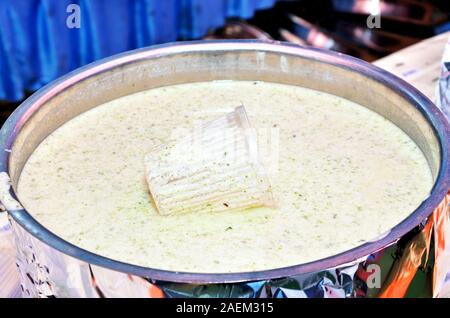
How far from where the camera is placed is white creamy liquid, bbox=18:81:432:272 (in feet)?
2.80

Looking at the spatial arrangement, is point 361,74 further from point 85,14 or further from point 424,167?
point 85,14

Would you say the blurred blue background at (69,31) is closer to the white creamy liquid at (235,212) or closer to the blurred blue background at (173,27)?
the blurred blue background at (173,27)

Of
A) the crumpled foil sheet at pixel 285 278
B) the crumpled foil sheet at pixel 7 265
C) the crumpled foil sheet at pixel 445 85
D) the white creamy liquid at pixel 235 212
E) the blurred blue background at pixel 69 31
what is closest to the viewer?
the crumpled foil sheet at pixel 285 278

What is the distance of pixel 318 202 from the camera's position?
94 cm

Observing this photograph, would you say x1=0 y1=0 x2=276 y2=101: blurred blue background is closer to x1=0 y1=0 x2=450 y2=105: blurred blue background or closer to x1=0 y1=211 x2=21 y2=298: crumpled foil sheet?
x1=0 y1=0 x2=450 y2=105: blurred blue background

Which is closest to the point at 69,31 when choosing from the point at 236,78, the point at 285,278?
the point at 236,78

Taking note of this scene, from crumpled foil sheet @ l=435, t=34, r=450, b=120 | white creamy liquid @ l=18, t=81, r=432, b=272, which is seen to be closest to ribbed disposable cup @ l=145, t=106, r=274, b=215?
white creamy liquid @ l=18, t=81, r=432, b=272

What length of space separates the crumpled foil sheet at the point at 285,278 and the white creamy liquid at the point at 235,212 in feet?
0.27

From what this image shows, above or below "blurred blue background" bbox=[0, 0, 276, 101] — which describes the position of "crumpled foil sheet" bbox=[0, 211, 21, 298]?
below

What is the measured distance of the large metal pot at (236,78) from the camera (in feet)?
2.29

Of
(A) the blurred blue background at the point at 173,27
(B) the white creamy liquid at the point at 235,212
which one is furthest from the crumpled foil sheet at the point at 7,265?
(A) the blurred blue background at the point at 173,27

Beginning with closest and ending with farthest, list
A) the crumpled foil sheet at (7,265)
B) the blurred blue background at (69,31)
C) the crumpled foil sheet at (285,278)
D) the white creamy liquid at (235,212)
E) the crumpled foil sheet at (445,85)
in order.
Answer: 1. the crumpled foil sheet at (285,278)
2. the white creamy liquid at (235,212)
3. the crumpled foil sheet at (7,265)
4. the crumpled foil sheet at (445,85)
5. the blurred blue background at (69,31)

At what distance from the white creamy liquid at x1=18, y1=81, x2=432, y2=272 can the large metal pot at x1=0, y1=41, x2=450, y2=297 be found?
0.03m

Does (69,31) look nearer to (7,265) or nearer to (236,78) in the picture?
(236,78)
